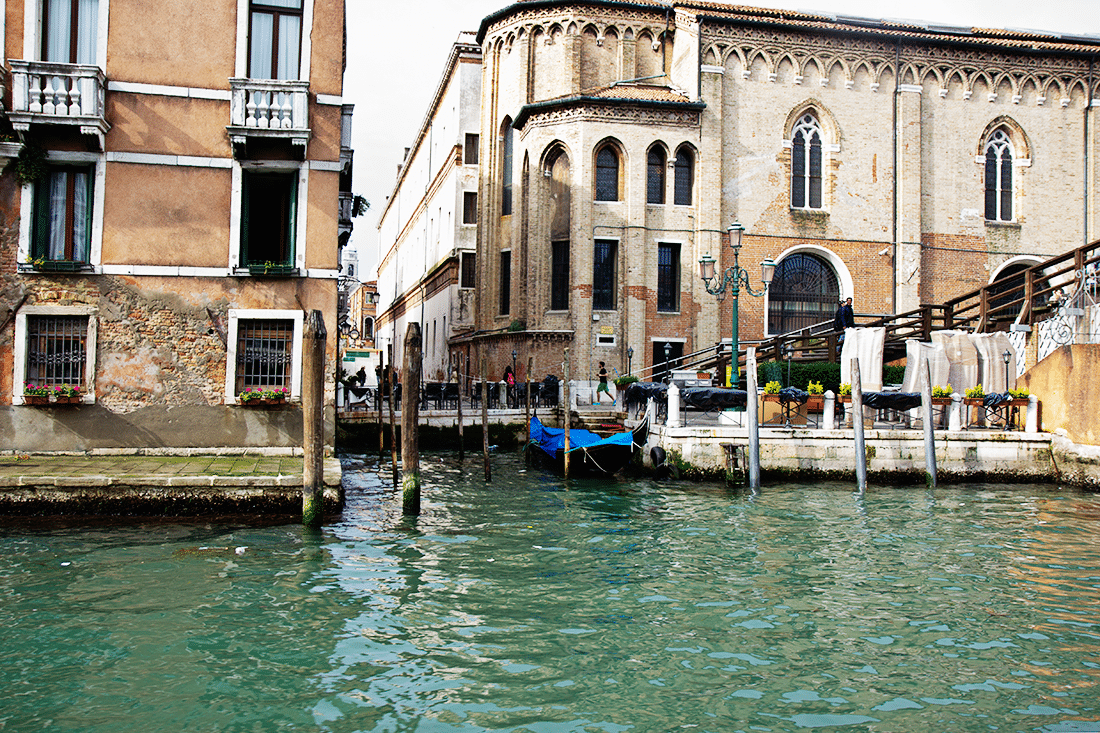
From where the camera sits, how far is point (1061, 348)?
14414mm

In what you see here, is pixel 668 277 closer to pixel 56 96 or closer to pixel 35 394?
pixel 56 96

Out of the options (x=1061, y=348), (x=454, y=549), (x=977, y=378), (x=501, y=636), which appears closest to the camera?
→ (x=501, y=636)

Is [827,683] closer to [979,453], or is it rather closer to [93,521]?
[93,521]

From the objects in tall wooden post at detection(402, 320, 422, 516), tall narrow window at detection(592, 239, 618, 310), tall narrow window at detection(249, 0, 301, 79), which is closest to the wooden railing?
tall narrow window at detection(592, 239, 618, 310)

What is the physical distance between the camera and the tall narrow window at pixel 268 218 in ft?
40.8

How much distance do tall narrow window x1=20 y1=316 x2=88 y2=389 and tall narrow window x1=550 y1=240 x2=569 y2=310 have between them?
43.9 feet

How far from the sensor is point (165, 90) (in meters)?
12.1

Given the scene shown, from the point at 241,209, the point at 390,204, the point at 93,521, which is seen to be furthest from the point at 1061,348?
the point at 390,204

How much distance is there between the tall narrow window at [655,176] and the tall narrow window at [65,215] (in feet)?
48.6

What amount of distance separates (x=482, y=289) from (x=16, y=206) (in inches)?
628

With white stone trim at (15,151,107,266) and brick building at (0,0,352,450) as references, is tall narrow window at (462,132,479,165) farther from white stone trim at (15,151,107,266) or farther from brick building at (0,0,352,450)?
white stone trim at (15,151,107,266)

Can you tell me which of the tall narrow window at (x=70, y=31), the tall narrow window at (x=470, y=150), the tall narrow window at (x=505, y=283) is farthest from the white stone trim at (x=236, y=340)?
the tall narrow window at (x=470, y=150)

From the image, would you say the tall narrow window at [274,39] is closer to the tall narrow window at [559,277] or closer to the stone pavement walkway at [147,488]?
the stone pavement walkway at [147,488]

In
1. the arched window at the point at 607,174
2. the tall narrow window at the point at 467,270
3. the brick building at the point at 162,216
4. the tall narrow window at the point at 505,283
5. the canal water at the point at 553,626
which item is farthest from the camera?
the tall narrow window at the point at 467,270
